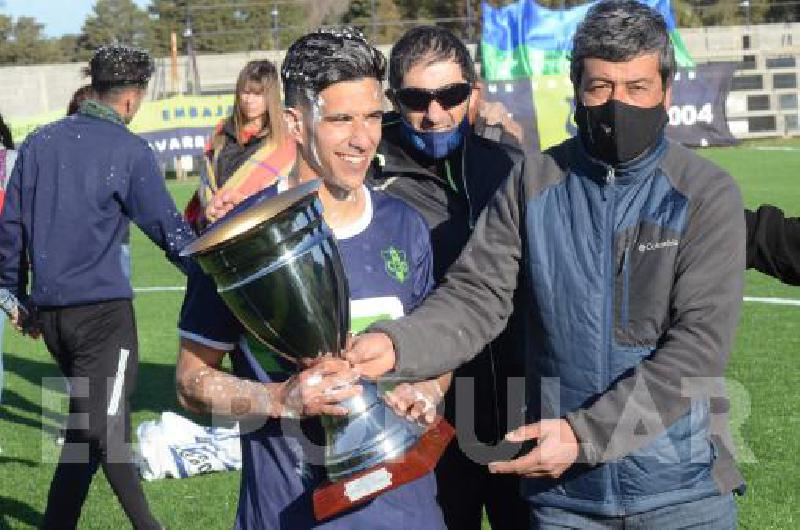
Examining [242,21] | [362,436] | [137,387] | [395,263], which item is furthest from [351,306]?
[242,21]

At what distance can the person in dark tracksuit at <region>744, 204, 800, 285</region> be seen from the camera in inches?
→ 147

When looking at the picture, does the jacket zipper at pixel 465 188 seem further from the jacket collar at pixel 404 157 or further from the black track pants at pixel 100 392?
Answer: the black track pants at pixel 100 392

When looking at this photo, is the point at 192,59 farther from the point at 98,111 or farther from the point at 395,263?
the point at 395,263

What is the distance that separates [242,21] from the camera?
47562mm

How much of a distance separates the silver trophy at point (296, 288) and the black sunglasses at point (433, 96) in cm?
139

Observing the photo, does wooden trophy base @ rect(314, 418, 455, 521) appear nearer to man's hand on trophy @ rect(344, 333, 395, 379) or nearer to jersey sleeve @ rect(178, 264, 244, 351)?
man's hand on trophy @ rect(344, 333, 395, 379)

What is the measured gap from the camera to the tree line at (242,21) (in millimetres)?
43000

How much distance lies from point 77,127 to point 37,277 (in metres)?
0.76

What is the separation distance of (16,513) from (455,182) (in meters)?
4.02

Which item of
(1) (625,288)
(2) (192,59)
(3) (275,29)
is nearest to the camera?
(1) (625,288)

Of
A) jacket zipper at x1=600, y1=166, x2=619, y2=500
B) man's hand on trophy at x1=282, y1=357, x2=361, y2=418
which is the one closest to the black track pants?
man's hand on trophy at x1=282, y1=357, x2=361, y2=418

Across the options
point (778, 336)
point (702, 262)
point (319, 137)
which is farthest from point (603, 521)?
point (778, 336)

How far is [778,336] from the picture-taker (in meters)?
10.9

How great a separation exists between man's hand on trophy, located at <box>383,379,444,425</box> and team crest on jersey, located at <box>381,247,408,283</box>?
0.30 m
